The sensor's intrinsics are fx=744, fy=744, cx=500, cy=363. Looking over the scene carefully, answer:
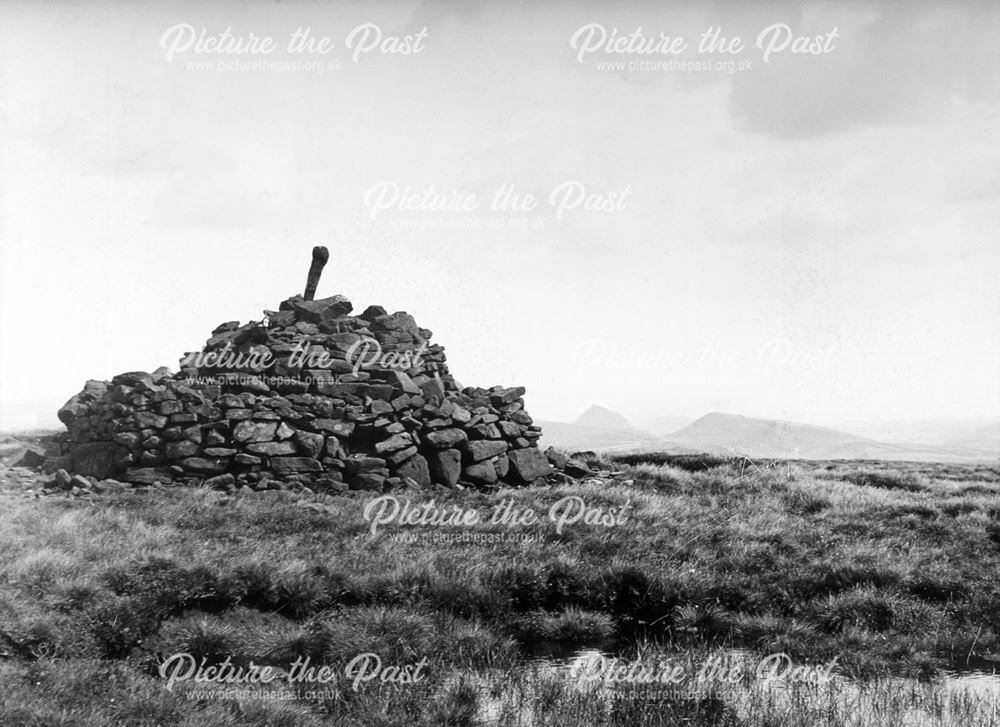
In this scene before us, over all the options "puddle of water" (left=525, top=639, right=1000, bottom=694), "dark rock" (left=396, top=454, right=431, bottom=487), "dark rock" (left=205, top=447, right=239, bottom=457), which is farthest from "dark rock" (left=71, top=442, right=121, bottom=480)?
"puddle of water" (left=525, top=639, right=1000, bottom=694)

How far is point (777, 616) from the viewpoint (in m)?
11.3

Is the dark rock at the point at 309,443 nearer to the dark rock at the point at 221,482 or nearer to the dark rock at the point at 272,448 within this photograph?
the dark rock at the point at 272,448

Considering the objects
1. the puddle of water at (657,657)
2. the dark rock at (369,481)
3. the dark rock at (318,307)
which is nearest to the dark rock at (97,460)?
the dark rock at (369,481)

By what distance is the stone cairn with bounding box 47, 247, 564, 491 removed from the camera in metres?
18.6

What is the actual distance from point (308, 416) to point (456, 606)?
32.4ft

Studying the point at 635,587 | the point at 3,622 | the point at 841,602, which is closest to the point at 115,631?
the point at 3,622

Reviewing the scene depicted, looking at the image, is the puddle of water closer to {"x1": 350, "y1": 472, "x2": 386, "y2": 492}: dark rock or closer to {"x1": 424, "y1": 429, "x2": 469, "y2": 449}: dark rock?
{"x1": 350, "y1": 472, "x2": 386, "y2": 492}: dark rock

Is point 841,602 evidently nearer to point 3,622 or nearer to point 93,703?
point 93,703

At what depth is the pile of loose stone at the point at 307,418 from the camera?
18.6m

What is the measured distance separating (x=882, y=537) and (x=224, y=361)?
17.1 m

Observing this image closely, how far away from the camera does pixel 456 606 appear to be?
438 inches

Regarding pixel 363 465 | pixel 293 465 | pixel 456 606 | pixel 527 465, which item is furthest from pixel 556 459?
pixel 456 606

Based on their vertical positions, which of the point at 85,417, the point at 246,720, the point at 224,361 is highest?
the point at 224,361

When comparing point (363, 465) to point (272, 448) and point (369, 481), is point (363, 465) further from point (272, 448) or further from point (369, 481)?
point (272, 448)
